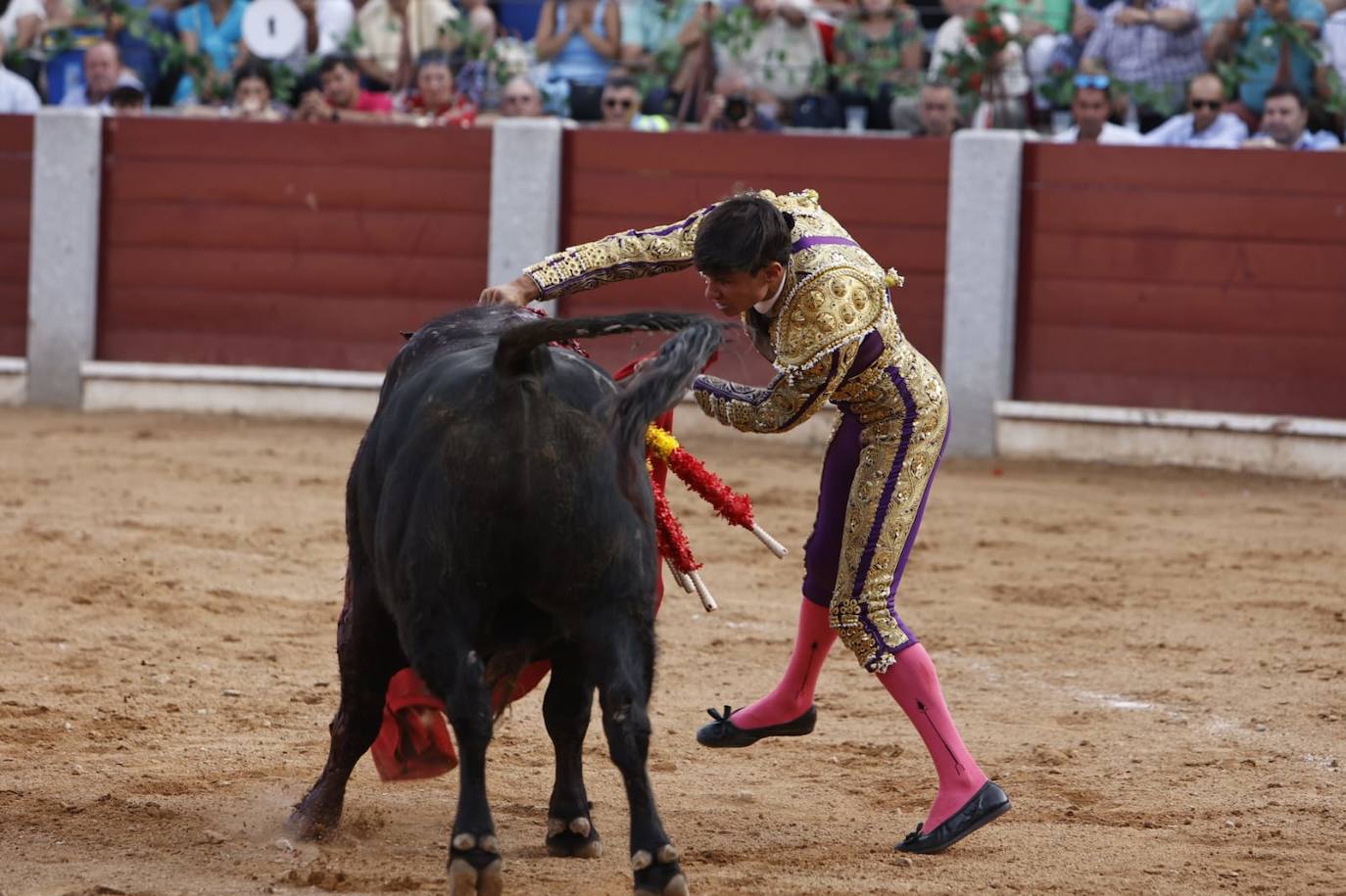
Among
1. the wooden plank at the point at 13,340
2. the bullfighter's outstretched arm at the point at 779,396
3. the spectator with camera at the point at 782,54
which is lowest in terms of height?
the wooden plank at the point at 13,340

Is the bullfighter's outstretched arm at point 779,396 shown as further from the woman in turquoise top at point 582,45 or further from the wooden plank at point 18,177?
the wooden plank at point 18,177

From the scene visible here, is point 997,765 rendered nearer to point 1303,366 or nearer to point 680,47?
point 1303,366

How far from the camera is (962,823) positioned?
3.03 m

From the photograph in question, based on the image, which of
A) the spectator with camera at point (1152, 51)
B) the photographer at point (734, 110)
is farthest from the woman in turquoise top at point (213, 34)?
the spectator with camera at point (1152, 51)

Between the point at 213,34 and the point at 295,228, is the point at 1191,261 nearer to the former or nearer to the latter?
the point at 295,228

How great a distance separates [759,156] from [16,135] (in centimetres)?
362

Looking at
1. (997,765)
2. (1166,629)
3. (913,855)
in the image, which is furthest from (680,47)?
(913,855)

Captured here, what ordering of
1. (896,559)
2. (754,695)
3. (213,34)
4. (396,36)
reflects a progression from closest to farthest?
1. (896,559)
2. (754,695)
3. (396,36)
4. (213,34)

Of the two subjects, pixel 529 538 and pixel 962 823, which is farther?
pixel 962 823

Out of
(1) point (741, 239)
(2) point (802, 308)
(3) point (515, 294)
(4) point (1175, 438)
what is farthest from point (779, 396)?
(4) point (1175, 438)

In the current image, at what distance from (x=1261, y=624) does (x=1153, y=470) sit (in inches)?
109

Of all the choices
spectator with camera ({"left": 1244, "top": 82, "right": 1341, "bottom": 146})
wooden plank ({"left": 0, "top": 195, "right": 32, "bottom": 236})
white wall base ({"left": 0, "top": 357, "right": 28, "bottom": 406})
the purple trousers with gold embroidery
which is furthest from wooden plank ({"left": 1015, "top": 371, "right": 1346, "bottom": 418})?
the purple trousers with gold embroidery

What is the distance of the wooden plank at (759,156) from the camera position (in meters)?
8.20

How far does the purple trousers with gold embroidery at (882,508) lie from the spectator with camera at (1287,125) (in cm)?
510
